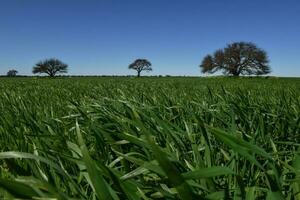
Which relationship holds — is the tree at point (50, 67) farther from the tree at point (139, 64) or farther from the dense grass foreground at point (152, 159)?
the dense grass foreground at point (152, 159)

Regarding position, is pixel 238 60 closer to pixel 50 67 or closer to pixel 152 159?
pixel 50 67

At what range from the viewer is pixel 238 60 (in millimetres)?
87562

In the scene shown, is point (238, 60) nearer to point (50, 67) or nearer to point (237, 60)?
point (237, 60)

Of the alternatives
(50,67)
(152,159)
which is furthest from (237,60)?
(152,159)

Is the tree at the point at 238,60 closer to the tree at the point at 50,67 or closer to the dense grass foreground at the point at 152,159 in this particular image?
the tree at the point at 50,67

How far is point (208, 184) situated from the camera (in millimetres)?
1150

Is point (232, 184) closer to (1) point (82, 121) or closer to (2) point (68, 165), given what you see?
(2) point (68, 165)

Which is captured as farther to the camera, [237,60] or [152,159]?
[237,60]

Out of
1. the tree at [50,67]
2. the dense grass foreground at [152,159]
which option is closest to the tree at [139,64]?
the tree at [50,67]

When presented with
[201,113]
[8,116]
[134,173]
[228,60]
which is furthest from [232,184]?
[228,60]

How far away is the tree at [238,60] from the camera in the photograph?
86875mm

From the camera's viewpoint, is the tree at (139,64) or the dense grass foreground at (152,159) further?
the tree at (139,64)

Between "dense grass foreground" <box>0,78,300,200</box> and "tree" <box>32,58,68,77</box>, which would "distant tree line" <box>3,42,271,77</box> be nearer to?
"tree" <box>32,58,68,77</box>

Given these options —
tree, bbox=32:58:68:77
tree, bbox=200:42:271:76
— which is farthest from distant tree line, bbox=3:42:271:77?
tree, bbox=32:58:68:77
